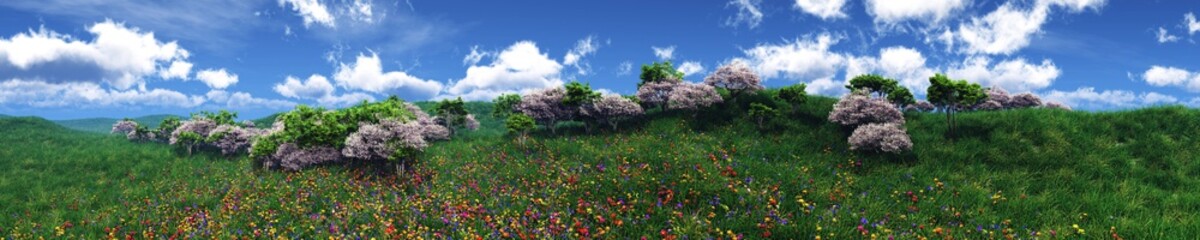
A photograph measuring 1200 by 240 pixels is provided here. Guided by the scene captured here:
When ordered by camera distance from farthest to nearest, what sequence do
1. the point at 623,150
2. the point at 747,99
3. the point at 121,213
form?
1. the point at 747,99
2. the point at 623,150
3. the point at 121,213

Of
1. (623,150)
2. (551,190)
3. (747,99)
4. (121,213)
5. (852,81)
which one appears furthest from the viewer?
(747,99)

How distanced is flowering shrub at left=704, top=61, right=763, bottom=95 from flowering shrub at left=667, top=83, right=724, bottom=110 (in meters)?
1.43

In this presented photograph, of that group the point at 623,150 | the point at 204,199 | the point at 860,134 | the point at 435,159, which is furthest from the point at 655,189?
the point at 204,199

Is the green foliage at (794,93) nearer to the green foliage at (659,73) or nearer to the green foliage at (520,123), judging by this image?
the green foliage at (659,73)

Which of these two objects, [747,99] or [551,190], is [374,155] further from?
[747,99]

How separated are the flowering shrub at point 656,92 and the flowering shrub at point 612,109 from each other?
113 centimetres

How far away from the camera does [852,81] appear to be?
2534 centimetres

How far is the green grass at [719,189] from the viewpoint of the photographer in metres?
11.8

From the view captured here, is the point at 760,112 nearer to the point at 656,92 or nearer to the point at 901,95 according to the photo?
the point at 901,95

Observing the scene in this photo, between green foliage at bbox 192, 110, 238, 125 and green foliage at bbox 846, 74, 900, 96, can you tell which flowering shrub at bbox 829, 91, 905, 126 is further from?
green foliage at bbox 192, 110, 238, 125

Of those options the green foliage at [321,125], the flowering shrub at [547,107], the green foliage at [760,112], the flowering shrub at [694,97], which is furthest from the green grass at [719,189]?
the flowering shrub at [547,107]

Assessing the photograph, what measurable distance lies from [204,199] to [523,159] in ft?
35.1

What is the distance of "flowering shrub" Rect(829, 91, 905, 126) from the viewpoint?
833 inches

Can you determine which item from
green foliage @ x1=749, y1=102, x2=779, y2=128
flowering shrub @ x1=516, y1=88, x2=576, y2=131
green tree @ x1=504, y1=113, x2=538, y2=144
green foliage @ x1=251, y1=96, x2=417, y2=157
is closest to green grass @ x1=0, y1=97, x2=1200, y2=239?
green foliage @ x1=749, y1=102, x2=779, y2=128
